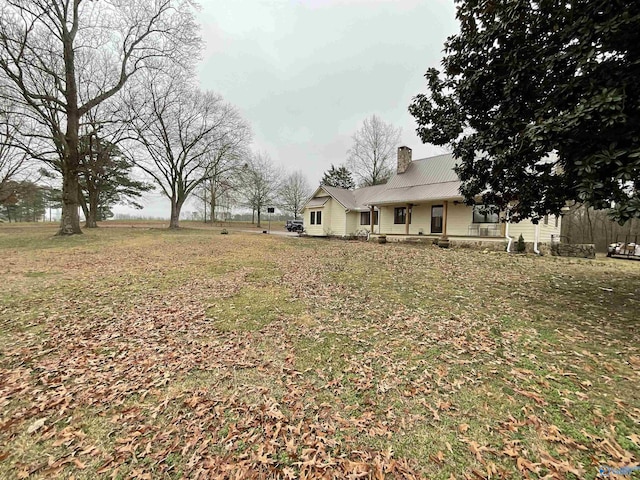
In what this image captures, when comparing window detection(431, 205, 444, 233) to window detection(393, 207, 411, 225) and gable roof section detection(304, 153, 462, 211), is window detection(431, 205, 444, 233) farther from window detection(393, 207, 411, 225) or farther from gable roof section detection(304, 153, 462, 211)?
window detection(393, 207, 411, 225)

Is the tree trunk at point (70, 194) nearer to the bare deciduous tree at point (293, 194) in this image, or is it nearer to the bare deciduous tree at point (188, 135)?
the bare deciduous tree at point (188, 135)

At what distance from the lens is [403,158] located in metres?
21.1

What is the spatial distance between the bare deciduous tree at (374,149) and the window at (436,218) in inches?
765

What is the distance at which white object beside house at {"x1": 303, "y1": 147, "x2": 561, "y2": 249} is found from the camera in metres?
15.4

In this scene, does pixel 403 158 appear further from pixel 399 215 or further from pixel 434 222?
pixel 434 222

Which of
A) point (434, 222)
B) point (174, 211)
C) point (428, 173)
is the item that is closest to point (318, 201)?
point (428, 173)

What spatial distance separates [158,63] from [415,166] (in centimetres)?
1878

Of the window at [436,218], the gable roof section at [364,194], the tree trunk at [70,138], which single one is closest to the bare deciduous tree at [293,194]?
the gable roof section at [364,194]

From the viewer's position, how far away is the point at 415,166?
20750 mm

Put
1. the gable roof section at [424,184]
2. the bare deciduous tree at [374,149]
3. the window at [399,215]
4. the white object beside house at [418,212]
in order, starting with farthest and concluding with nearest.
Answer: the bare deciduous tree at [374,149]
the window at [399,215]
the gable roof section at [424,184]
the white object beside house at [418,212]

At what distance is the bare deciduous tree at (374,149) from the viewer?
113ft

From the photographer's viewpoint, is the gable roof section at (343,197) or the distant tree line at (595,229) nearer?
the distant tree line at (595,229)

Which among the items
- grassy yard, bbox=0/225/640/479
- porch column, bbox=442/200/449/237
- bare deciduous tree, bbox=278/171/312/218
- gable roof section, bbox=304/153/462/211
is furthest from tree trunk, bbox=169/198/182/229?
porch column, bbox=442/200/449/237

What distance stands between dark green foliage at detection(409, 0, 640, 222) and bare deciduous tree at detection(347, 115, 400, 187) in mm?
29584
